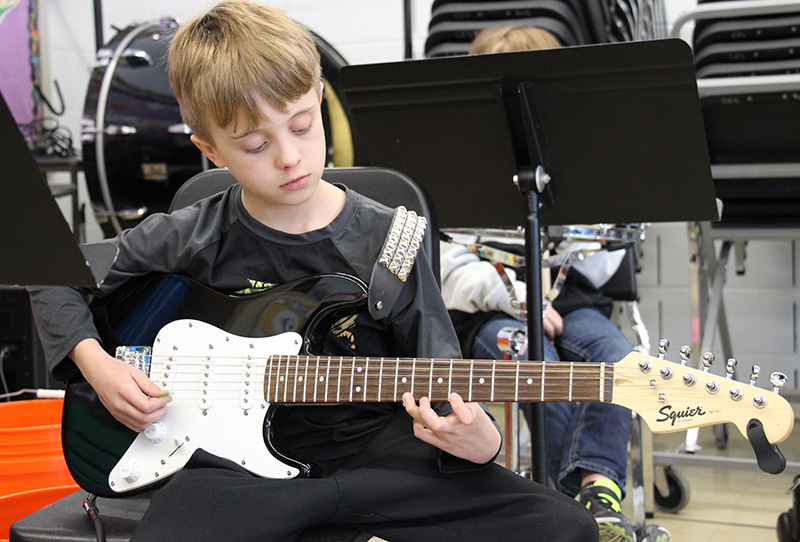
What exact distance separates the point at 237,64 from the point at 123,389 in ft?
1.43

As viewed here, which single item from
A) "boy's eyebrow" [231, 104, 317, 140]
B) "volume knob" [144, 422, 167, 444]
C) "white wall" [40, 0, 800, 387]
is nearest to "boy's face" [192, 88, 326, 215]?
"boy's eyebrow" [231, 104, 317, 140]

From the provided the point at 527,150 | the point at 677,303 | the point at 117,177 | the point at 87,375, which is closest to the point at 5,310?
the point at 117,177

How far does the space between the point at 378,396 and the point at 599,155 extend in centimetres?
55

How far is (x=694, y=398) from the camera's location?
949 millimetres

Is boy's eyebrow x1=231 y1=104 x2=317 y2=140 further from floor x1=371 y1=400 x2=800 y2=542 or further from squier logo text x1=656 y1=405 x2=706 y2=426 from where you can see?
floor x1=371 y1=400 x2=800 y2=542

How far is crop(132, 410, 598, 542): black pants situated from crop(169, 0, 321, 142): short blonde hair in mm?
442

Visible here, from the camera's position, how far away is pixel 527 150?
4.36ft

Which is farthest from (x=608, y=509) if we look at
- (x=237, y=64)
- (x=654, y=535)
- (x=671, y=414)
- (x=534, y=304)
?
(x=237, y=64)

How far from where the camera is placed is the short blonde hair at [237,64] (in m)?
1.07

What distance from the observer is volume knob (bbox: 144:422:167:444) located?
1053 millimetres

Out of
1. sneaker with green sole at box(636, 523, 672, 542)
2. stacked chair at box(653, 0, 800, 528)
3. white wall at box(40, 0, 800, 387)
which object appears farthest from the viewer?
white wall at box(40, 0, 800, 387)

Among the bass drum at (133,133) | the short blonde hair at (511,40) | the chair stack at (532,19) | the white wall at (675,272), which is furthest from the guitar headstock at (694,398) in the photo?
the bass drum at (133,133)

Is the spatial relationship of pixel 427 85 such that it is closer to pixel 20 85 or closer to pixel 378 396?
pixel 378 396

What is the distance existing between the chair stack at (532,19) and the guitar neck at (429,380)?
1.35 metres
